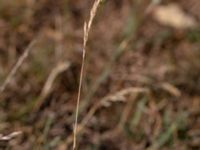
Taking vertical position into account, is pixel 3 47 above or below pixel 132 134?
above

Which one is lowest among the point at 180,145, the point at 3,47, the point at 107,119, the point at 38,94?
the point at 180,145

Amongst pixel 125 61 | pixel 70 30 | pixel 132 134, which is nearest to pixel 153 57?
pixel 125 61

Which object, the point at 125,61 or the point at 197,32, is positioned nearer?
the point at 125,61

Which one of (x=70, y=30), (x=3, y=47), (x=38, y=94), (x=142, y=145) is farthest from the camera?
(x=70, y=30)

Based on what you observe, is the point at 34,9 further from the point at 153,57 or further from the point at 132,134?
the point at 132,134

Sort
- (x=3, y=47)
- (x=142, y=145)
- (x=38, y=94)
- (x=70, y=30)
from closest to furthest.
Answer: (x=142, y=145), (x=38, y=94), (x=3, y=47), (x=70, y=30)

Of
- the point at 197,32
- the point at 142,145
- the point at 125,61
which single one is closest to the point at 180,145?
the point at 142,145

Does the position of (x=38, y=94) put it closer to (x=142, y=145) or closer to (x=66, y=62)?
(x=66, y=62)
